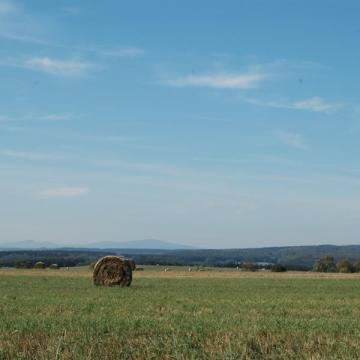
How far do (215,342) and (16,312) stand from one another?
9958mm

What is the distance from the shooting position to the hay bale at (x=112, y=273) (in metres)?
38.4

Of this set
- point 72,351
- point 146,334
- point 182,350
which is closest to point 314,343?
point 182,350

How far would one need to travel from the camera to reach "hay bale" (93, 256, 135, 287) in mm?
38375

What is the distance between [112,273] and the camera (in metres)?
38.8

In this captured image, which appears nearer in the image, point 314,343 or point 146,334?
point 314,343

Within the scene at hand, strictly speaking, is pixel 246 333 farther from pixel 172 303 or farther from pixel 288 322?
pixel 172 303

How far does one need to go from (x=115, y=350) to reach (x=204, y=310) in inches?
409

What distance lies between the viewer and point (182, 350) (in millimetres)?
9609

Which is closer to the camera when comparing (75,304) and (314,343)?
(314,343)

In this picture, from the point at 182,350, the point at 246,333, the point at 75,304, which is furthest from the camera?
the point at 75,304

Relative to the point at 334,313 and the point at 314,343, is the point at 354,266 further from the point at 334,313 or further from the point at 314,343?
the point at 314,343

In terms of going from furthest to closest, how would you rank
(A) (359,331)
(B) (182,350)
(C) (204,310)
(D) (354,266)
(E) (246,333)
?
(D) (354,266)
(C) (204,310)
(A) (359,331)
(E) (246,333)
(B) (182,350)

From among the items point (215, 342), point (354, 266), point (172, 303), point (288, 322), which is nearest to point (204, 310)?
point (172, 303)

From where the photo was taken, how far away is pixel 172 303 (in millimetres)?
23094
